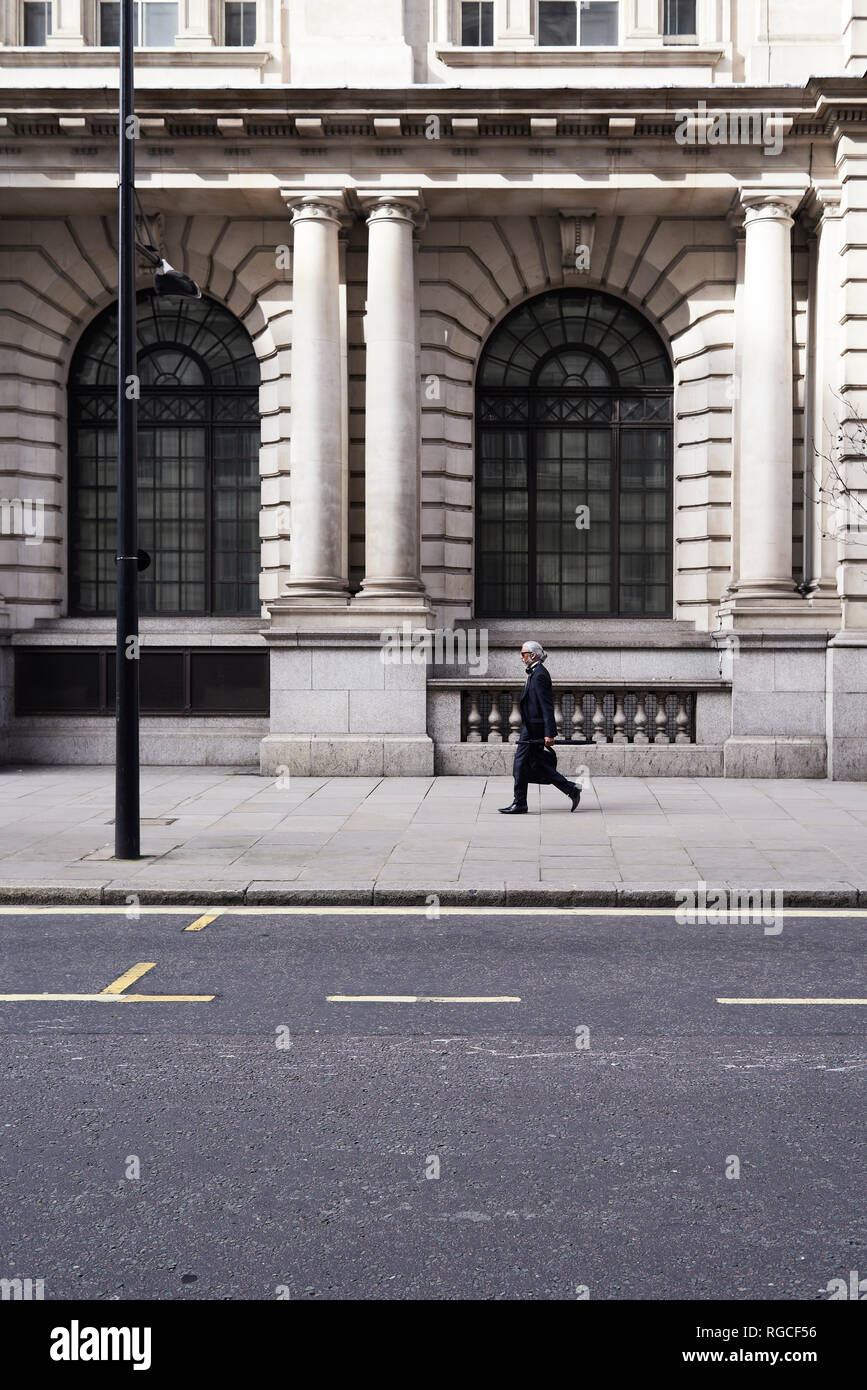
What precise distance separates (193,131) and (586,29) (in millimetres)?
6102

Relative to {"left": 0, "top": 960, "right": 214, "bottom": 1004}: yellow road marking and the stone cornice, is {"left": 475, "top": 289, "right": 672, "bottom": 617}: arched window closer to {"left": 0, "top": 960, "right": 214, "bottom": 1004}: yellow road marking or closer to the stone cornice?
the stone cornice

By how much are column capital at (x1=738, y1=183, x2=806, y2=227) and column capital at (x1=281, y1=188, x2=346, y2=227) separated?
5.74m

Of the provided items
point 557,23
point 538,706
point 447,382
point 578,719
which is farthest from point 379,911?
point 557,23

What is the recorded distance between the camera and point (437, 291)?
19844mm

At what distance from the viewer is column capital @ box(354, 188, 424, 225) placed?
60.7 feet

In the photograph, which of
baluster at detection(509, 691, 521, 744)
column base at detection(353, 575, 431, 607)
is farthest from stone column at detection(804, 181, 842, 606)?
column base at detection(353, 575, 431, 607)

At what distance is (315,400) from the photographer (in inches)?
730

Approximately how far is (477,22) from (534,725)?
11507mm

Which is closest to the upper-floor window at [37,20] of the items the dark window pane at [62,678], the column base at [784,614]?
the dark window pane at [62,678]

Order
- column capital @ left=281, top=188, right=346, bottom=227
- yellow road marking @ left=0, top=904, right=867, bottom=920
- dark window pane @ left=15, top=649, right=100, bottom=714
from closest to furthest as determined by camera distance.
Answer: yellow road marking @ left=0, top=904, right=867, bottom=920, column capital @ left=281, top=188, right=346, bottom=227, dark window pane @ left=15, top=649, right=100, bottom=714

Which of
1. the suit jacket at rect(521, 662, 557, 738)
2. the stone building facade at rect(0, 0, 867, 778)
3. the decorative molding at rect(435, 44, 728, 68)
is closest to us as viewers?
the suit jacket at rect(521, 662, 557, 738)

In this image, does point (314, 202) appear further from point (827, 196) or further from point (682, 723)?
point (682, 723)
